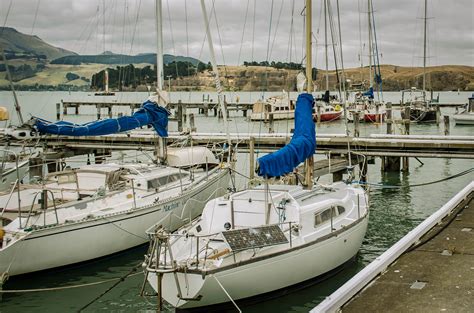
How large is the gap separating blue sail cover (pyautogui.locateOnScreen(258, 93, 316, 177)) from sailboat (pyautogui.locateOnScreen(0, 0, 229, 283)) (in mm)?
2928

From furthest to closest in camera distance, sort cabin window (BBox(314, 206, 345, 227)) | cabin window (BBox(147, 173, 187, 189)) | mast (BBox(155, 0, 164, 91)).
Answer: mast (BBox(155, 0, 164, 91)) < cabin window (BBox(147, 173, 187, 189)) < cabin window (BBox(314, 206, 345, 227))

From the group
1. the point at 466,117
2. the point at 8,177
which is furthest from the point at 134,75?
the point at 466,117

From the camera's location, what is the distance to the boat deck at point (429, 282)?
30.8ft

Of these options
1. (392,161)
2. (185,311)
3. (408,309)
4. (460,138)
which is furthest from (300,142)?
(392,161)

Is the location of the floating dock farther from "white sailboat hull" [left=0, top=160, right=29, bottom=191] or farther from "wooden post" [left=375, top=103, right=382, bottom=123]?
"wooden post" [left=375, top=103, right=382, bottom=123]

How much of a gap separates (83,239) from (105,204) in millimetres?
1790

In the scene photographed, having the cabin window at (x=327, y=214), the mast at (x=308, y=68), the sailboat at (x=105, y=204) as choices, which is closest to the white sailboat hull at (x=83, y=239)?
the sailboat at (x=105, y=204)

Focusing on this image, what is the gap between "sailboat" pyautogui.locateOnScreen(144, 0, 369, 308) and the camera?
12.4 metres

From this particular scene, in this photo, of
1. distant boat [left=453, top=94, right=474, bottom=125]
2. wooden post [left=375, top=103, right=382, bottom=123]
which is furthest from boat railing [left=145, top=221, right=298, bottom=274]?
distant boat [left=453, top=94, right=474, bottom=125]

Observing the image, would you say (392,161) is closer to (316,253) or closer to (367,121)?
(316,253)

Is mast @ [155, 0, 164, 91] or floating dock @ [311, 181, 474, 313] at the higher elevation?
mast @ [155, 0, 164, 91]

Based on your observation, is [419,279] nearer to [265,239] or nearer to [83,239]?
[265,239]

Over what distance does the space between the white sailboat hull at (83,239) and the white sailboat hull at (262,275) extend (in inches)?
173

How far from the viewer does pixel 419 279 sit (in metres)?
10.6
